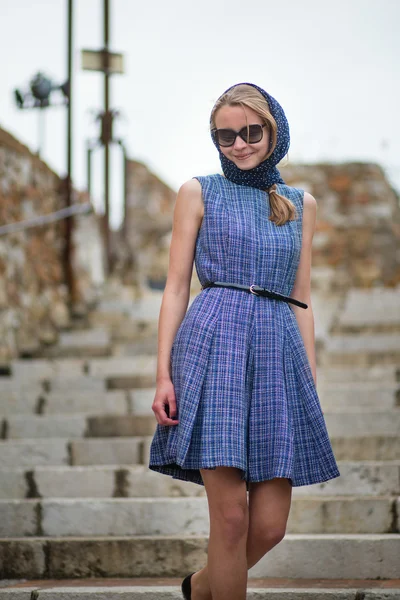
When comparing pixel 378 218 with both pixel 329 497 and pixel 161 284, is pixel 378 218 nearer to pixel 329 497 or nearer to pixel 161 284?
pixel 161 284

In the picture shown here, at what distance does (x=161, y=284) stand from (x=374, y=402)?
256 inches

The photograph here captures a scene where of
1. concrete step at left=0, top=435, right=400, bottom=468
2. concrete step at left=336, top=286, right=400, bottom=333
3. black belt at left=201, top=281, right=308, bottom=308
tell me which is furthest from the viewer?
concrete step at left=336, top=286, right=400, bottom=333

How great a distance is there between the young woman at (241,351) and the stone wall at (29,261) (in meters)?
4.07

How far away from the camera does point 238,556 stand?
2.29 m

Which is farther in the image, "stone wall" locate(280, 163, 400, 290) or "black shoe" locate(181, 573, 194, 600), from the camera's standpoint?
"stone wall" locate(280, 163, 400, 290)

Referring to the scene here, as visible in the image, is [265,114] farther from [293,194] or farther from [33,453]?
[33,453]

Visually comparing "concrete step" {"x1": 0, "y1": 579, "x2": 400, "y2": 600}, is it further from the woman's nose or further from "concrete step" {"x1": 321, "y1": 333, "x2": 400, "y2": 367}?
"concrete step" {"x1": 321, "y1": 333, "x2": 400, "y2": 367}

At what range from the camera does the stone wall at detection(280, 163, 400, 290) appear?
10.6m

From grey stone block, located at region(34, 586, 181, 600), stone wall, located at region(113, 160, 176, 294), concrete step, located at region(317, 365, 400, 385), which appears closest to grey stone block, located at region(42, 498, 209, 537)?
grey stone block, located at region(34, 586, 181, 600)

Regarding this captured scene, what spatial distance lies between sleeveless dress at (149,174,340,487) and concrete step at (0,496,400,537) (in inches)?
42.5

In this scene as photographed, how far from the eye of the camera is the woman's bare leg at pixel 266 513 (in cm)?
232

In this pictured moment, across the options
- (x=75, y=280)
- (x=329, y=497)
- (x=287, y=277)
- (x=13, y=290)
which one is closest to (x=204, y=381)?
(x=287, y=277)

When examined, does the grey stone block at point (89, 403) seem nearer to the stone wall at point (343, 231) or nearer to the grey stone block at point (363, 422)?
the grey stone block at point (363, 422)

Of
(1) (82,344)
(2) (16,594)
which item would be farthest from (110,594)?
(1) (82,344)
